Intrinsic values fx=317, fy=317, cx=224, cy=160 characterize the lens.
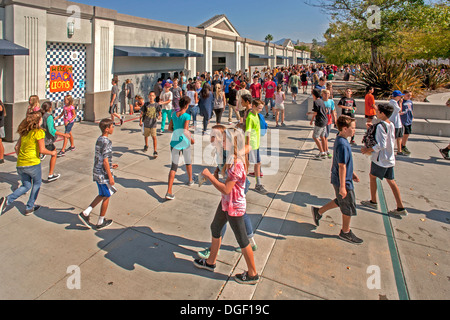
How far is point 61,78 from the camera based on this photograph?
11.1m

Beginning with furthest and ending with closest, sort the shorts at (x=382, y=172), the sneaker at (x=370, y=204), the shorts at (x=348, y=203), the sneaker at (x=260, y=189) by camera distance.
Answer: the sneaker at (x=260, y=189), the sneaker at (x=370, y=204), the shorts at (x=382, y=172), the shorts at (x=348, y=203)

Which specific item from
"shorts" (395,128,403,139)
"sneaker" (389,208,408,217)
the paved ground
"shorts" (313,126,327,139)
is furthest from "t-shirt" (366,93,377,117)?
"sneaker" (389,208,408,217)

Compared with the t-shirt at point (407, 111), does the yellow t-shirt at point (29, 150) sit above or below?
below

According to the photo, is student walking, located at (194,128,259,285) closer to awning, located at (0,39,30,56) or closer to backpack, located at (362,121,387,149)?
backpack, located at (362,121,387,149)

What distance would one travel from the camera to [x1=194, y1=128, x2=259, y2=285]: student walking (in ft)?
10.9

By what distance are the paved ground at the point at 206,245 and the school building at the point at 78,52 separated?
3.54 m

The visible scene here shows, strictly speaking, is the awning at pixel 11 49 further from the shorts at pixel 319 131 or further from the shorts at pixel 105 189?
the shorts at pixel 319 131

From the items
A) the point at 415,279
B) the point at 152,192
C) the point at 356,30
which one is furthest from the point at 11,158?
the point at 356,30

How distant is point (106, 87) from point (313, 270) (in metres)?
11.6

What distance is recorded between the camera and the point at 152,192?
600 centimetres

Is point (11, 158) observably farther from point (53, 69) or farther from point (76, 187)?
point (53, 69)

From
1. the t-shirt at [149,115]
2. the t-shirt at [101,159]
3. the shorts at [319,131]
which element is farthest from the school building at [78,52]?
the shorts at [319,131]

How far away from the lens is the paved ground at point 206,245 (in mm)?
3471

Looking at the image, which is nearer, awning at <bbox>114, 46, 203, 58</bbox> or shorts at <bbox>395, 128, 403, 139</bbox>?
shorts at <bbox>395, 128, 403, 139</bbox>
